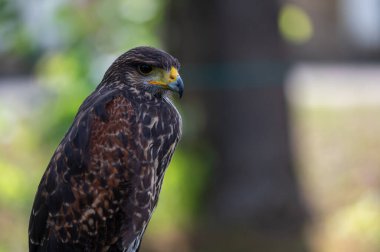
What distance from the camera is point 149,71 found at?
459cm

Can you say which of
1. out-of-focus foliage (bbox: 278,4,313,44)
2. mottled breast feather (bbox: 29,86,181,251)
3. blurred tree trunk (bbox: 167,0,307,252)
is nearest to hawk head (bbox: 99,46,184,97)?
mottled breast feather (bbox: 29,86,181,251)

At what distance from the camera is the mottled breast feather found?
14.1 ft

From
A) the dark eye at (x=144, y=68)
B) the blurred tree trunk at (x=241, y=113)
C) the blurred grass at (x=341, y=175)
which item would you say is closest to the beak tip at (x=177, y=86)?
the dark eye at (x=144, y=68)

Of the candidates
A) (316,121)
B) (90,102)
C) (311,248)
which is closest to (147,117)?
(90,102)

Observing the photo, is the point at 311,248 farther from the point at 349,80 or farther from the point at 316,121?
the point at 349,80

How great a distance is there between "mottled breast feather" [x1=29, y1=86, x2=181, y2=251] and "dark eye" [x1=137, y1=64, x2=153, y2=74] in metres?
0.23

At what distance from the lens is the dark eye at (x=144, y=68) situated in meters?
4.56

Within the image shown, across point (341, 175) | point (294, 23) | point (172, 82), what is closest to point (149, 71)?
point (172, 82)

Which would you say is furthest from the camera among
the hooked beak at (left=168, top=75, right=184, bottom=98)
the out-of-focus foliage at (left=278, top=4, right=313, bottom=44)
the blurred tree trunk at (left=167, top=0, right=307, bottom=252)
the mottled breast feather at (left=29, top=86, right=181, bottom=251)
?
the blurred tree trunk at (left=167, top=0, right=307, bottom=252)

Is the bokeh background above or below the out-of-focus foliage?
below

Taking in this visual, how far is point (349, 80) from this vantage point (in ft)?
70.1

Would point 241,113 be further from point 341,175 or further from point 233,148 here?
point 341,175

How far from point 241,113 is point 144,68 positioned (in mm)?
5729

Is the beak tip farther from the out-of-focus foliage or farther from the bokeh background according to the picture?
the out-of-focus foliage
